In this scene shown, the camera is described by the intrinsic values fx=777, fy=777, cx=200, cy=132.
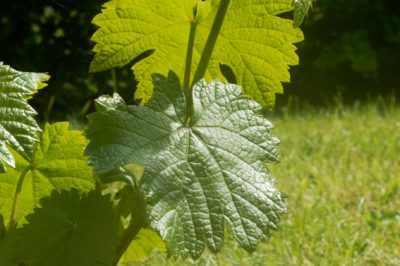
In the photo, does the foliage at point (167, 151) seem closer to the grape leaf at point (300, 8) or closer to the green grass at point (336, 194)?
the grape leaf at point (300, 8)

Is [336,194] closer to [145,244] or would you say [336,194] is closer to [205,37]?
[145,244]

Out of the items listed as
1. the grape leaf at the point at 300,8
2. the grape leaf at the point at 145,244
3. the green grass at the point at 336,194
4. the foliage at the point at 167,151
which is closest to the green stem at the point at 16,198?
the foliage at the point at 167,151

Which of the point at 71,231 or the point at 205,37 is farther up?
the point at 205,37

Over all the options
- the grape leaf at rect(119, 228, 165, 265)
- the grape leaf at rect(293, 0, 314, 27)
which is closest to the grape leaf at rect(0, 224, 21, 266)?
the grape leaf at rect(119, 228, 165, 265)

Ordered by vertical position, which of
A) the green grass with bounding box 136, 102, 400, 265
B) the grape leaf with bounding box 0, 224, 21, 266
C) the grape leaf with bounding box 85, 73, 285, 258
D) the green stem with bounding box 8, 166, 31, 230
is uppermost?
the grape leaf with bounding box 85, 73, 285, 258

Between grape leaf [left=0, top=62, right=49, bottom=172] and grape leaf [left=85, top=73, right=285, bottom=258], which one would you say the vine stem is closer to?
grape leaf [left=85, top=73, right=285, bottom=258]

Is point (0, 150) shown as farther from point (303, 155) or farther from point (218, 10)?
point (303, 155)

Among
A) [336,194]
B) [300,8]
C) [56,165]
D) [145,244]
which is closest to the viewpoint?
[300,8]

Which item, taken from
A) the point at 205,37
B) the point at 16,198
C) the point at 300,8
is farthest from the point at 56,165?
the point at 300,8
